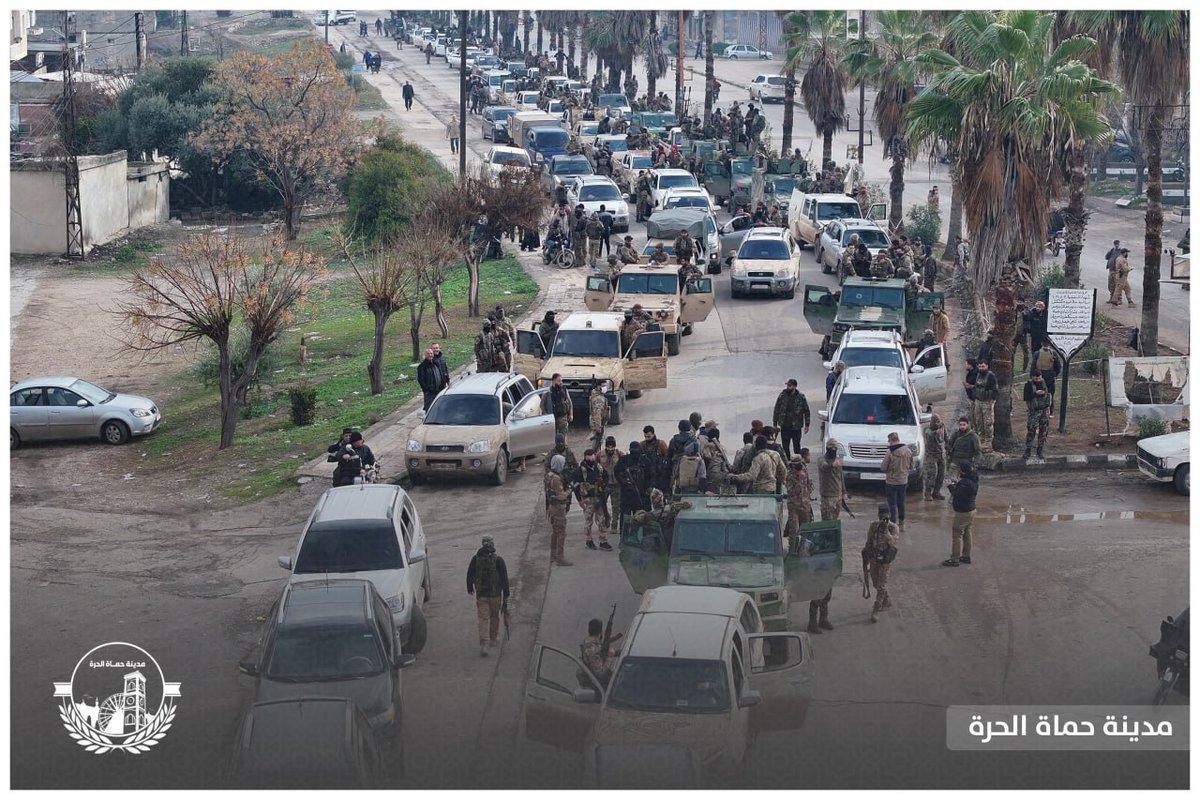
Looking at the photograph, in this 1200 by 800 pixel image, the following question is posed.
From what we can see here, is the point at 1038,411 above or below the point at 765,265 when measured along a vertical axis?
below

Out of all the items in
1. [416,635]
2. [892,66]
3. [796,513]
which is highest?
[892,66]

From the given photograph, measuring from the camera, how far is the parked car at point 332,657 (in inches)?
520

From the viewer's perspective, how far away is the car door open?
85.6 feet

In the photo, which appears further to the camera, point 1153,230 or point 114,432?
point 114,432

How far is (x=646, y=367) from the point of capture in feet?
85.7

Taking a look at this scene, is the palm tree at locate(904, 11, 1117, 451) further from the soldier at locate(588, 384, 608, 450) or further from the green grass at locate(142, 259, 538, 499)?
the green grass at locate(142, 259, 538, 499)

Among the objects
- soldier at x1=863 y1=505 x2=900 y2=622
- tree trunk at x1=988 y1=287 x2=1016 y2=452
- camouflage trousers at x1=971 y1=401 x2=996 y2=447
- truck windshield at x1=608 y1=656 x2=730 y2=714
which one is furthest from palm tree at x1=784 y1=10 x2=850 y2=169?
truck windshield at x1=608 y1=656 x2=730 y2=714

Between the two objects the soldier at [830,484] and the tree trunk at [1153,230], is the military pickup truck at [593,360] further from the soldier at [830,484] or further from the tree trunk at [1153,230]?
the tree trunk at [1153,230]

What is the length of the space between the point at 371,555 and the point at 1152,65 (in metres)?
17.7

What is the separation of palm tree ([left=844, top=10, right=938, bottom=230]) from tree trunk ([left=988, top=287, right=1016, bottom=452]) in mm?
18770

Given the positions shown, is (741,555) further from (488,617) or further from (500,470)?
(500,470)

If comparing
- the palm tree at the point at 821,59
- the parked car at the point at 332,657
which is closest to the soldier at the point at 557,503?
the parked car at the point at 332,657

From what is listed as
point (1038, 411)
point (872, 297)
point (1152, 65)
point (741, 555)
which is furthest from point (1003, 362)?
point (741, 555)

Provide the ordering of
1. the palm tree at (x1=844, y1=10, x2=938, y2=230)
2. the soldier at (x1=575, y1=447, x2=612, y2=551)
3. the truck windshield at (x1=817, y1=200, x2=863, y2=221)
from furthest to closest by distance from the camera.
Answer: the palm tree at (x1=844, y1=10, x2=938, y2=230)
the truck windshield at (x1=817, y1=200, x2=863, y2=221)
the soldier at (x1=575, y1=447, x2=612, y2=551)
